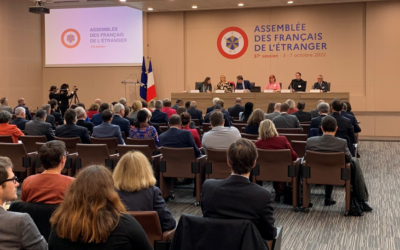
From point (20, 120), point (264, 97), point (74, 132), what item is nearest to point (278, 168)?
point (74, 132)

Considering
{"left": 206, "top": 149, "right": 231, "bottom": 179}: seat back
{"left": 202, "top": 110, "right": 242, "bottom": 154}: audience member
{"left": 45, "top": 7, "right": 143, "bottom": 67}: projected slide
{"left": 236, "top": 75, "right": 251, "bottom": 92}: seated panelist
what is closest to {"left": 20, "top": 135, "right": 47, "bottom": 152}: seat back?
{"left": 202, "top": 110, "right": 242, "bottom": 154}: audience member

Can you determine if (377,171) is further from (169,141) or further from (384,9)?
(384,9)

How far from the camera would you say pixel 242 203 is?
2.95m

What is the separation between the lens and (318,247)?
Result: 16.5ft

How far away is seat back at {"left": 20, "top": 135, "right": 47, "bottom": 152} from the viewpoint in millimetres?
7746

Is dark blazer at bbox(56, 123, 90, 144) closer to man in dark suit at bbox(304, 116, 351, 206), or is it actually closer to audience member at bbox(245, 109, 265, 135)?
audience member at bbox(245, 109, 265, 135)

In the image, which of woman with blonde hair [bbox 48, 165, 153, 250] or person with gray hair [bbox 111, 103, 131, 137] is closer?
woman with blonde hair [bbox 48, 165, 153, 250]

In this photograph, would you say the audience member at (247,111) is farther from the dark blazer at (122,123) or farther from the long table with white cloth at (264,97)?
the long table with white cloth at (264,97)

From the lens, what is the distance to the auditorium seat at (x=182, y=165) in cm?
661


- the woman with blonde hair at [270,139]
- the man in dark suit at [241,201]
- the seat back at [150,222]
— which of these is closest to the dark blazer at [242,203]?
the man in dark suit at [241,201]

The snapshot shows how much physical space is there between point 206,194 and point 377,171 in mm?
7052

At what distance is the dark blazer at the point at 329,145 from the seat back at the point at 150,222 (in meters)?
3.45

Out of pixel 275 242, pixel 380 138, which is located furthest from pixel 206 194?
pixel 380 138

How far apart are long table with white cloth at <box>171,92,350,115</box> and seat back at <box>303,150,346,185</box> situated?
7.70 meters
